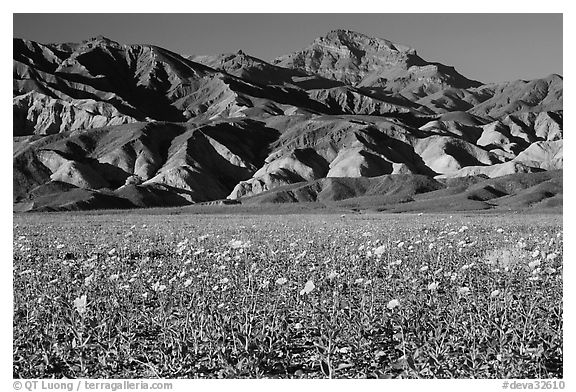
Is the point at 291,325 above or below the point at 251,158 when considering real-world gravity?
below

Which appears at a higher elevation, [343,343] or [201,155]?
[201,155]

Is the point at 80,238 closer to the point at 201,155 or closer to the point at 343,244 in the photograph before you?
the point at 343,244

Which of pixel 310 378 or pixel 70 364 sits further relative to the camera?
pixel 70 364

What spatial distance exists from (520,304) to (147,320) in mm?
3540

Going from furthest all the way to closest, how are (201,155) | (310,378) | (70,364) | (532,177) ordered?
(201,155) → (532,177) → (70,364) → (310,378)

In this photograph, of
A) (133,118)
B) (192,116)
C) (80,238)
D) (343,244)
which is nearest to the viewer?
(343,244)

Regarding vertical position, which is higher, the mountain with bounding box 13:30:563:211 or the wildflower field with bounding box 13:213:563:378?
the mountain with bounding box 13:30:563:211

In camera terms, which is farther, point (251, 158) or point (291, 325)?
point (251, 158)

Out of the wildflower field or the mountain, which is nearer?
the wildflower field

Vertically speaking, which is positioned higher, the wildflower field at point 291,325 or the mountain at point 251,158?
Result: the mountain at point 251,158

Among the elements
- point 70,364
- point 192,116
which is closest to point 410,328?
point 70,364

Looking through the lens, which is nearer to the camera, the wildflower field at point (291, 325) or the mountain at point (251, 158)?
the wildflower field at point (291, 325)

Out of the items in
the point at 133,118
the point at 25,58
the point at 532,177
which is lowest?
the point at 532,177
